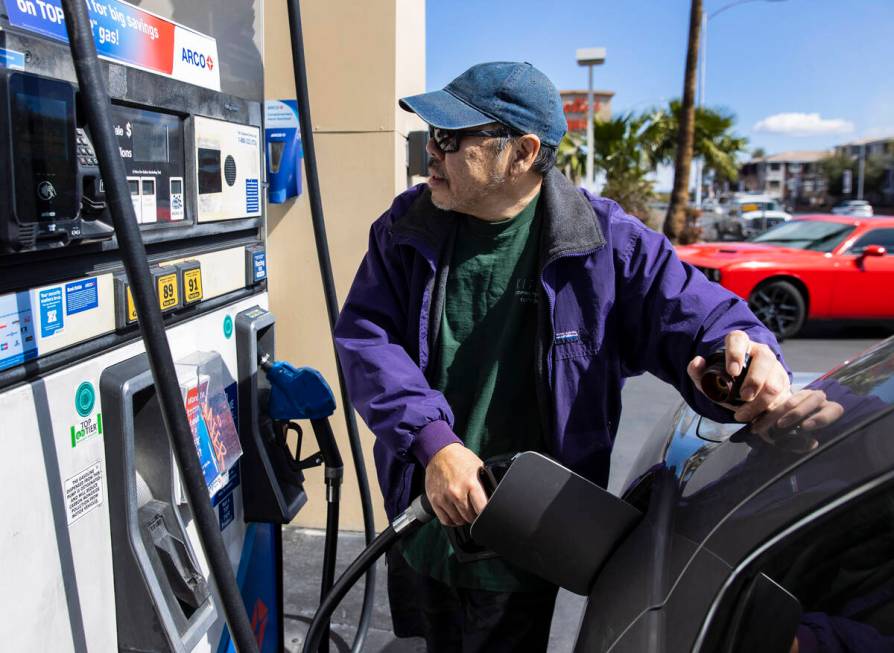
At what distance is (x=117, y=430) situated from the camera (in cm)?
145

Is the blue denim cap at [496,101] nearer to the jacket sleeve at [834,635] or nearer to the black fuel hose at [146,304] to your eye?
the black fuel hose at [146,304]

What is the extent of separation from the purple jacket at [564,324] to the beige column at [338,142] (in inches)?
54.1

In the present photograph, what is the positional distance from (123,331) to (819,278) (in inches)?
359

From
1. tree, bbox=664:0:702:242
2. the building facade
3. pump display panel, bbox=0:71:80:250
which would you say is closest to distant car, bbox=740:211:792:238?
tree, bbox=664:0:702:242

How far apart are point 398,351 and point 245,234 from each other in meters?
0.59

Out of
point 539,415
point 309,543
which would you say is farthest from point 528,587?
point 309,543

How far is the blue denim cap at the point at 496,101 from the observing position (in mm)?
1789

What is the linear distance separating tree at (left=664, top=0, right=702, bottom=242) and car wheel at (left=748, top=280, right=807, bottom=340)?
307 inches

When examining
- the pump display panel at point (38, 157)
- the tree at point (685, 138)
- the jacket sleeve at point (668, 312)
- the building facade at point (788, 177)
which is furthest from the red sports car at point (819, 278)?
the building facade at point (788, 177)

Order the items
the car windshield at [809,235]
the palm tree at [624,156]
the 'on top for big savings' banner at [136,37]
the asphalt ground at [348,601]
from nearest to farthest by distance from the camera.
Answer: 1. the 'on top for big savings' banner at [136,37]
2. the asphalt ground at [348,601]
3. the car windshield at [809,235]
4. the palm tree at [624,156]

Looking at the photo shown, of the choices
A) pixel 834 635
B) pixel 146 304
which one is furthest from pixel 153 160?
pixel 834 635

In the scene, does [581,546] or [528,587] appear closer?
[581,546]

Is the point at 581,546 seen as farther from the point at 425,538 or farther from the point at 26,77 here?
the point at 26,77

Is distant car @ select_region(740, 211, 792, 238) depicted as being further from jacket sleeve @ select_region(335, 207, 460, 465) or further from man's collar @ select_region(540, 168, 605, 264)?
jacket sleeve @ select_region(335, 207, 460, 465)
